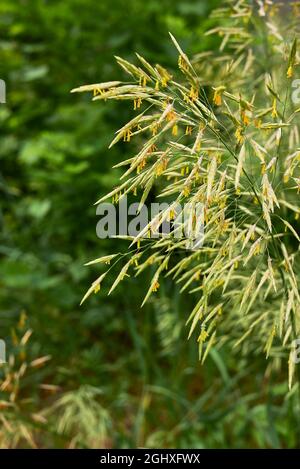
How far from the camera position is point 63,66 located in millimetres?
2994

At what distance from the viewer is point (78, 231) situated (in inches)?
113

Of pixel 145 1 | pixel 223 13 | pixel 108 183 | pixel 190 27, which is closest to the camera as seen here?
pixel 223 13

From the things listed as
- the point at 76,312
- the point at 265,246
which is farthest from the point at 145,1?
the point at 265,246

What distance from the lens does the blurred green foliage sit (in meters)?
2.45

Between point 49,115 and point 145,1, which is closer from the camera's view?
point 145,1

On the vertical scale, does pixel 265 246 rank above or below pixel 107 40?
below

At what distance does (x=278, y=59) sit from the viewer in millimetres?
1899

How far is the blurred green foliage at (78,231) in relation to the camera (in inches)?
96.5

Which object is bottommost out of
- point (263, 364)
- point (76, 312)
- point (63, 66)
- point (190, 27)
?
point (263, 364)
